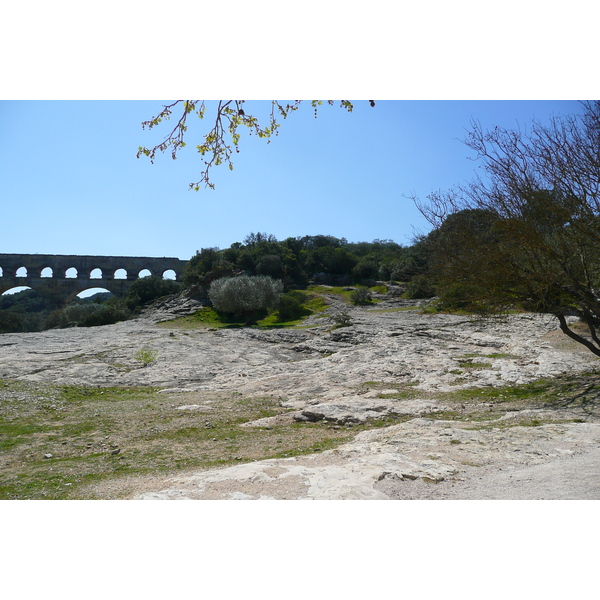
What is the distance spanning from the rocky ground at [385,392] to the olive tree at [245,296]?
20.5 feet

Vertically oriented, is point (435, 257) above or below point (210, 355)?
above

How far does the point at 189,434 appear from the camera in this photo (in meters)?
7.20

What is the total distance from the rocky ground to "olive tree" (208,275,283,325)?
6.26m

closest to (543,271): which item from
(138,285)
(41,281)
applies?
(138,285)

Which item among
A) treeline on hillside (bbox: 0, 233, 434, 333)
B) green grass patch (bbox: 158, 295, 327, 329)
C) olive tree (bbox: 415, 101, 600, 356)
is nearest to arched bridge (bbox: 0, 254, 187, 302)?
treeline on hillside (bbox: 0, 233, 434, 333)

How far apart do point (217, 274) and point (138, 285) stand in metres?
7.36

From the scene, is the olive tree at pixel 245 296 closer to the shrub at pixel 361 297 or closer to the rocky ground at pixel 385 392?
the shrub at pixel 361 297

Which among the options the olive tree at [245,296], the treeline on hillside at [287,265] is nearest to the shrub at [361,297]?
the treeline on hillside at [287,265]

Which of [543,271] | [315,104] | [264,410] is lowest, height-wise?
[264,410]

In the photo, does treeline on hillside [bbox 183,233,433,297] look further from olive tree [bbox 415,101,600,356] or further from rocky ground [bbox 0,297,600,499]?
olive tree [bbox 415,101,600,356]

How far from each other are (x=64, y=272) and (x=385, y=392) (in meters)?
47.7

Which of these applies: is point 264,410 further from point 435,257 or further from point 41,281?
point 41,281

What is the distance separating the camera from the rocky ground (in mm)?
4168

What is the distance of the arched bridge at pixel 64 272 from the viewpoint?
47219 millimetres
